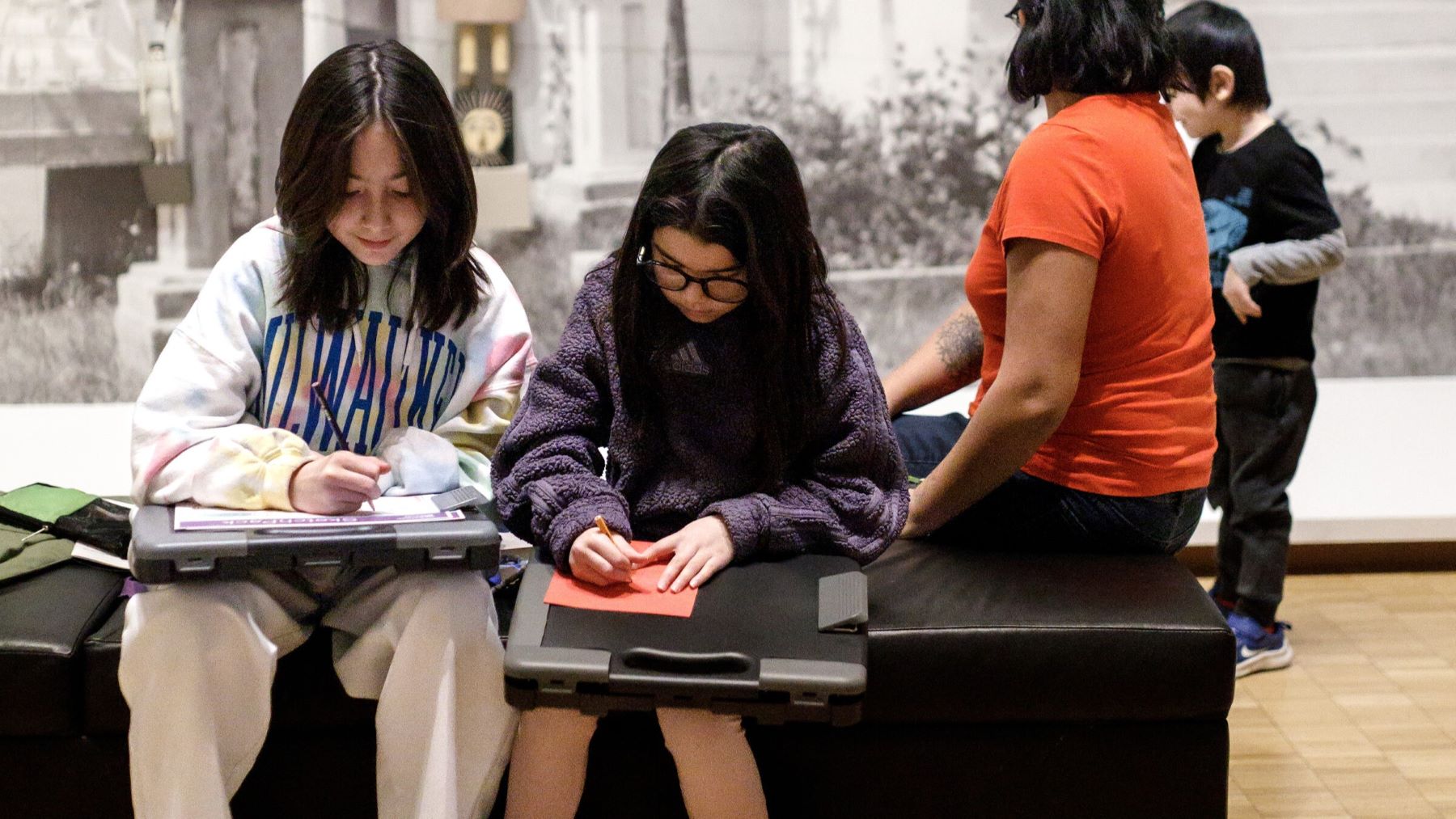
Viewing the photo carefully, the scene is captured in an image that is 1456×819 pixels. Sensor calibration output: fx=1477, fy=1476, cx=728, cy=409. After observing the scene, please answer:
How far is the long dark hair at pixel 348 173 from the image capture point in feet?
5.83

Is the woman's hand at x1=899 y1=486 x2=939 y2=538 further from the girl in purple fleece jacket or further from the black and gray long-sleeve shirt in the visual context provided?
the black and gray long-sleeve shirt

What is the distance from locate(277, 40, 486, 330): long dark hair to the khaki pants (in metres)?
0.37

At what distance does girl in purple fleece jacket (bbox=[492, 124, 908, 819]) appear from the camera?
5.64 feet

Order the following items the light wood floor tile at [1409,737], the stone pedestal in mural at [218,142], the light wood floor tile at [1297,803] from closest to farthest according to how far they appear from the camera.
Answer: the light wood floor tile at [1297,803], the light wood floor tile at [1409,737], the stone pedestal in mural at [218,142]

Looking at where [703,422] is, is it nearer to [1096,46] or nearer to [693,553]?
[693,553]

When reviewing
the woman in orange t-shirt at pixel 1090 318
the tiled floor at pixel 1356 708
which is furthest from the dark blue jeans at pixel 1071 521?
the tiled floor at pixel 1356 708

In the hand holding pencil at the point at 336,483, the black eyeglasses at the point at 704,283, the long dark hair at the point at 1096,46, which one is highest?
the long dark hair at the point at 1096,46

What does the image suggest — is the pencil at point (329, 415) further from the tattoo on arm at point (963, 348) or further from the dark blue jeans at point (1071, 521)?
the tattoo on arm at point (963, 348)

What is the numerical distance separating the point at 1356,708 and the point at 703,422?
57.5 inches

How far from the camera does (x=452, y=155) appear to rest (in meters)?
1.85

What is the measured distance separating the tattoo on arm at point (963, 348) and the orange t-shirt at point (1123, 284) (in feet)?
0.95

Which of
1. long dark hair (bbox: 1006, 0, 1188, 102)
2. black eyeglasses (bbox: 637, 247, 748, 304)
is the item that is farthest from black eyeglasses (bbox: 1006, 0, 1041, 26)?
black eyeglasses (bbox: 637, 247, 748, 304)

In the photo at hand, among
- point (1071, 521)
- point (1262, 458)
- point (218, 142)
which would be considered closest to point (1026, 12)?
point (1071, 521)

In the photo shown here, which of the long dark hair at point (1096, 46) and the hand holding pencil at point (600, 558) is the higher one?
the long dark hair at point (1096, 46)
